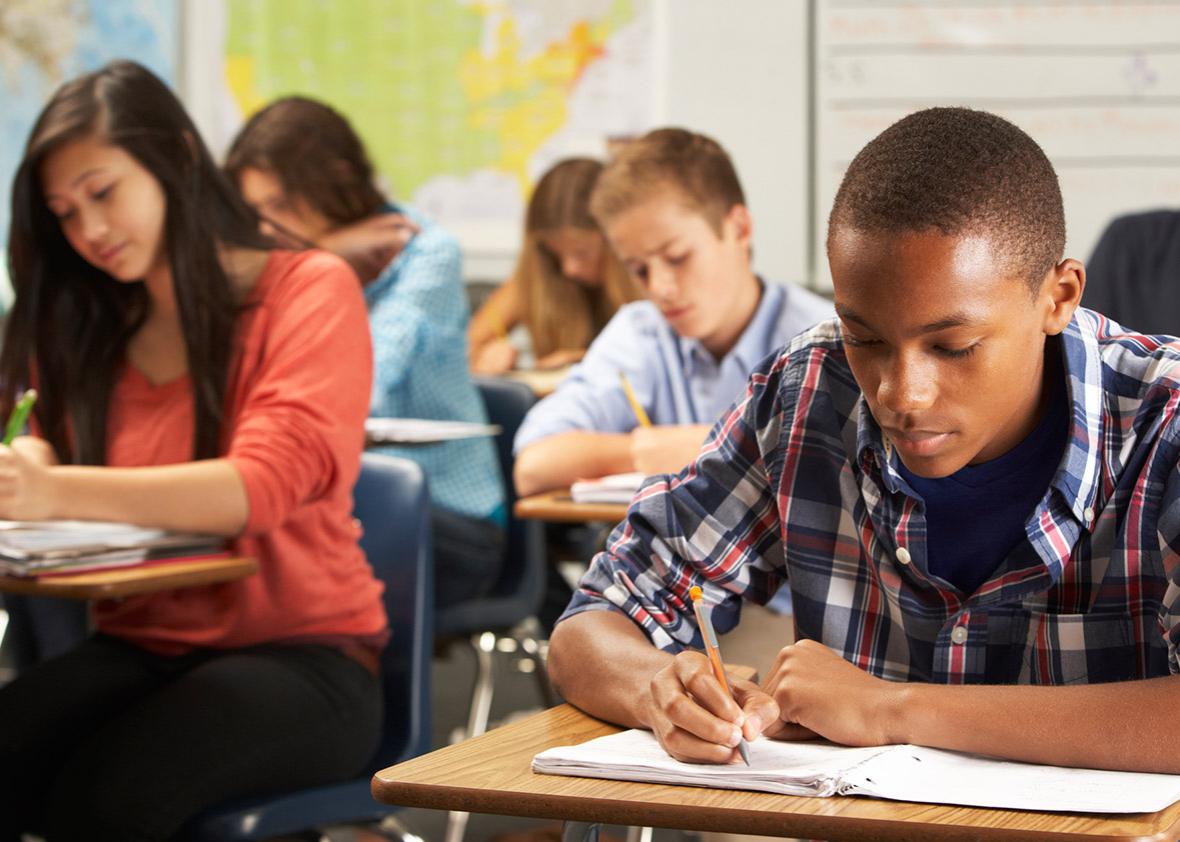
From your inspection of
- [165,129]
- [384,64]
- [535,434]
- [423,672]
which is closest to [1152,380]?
[423,672]

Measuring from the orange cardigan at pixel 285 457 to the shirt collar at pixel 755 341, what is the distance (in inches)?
27.8

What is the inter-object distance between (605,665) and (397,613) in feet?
2.83

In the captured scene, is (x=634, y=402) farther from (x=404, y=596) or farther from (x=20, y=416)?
(x=20, y=416)

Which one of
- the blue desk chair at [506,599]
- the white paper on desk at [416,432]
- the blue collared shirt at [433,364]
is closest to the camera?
the white paper on desk at [416,432]

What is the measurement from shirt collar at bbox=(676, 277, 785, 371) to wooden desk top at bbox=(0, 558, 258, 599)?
105cm

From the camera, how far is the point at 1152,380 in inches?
45.1

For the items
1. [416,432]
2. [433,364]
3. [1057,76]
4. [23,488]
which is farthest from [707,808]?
[1057,76]

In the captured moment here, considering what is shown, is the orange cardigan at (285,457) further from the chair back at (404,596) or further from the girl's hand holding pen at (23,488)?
the girl's hand holding pen at (23,488)

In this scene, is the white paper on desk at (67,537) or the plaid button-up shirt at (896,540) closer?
the plaid button-up shirt at (896,540)

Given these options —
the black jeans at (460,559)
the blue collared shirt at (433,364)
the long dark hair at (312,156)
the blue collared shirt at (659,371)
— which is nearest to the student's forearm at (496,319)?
the blue collared shirt at (433,364)

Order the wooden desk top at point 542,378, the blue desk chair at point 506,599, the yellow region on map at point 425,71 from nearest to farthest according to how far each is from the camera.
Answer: the blue desk chair at point 506,599, the wooden desk top at point 542,378, the yellow region on map at point 425,71

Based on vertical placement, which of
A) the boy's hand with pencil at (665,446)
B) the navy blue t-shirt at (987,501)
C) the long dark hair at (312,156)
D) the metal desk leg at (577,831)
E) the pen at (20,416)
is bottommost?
the boy's hand with pencil at (665,446)

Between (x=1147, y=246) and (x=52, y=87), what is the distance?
4448 millimetres

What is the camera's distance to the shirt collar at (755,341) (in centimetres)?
259
